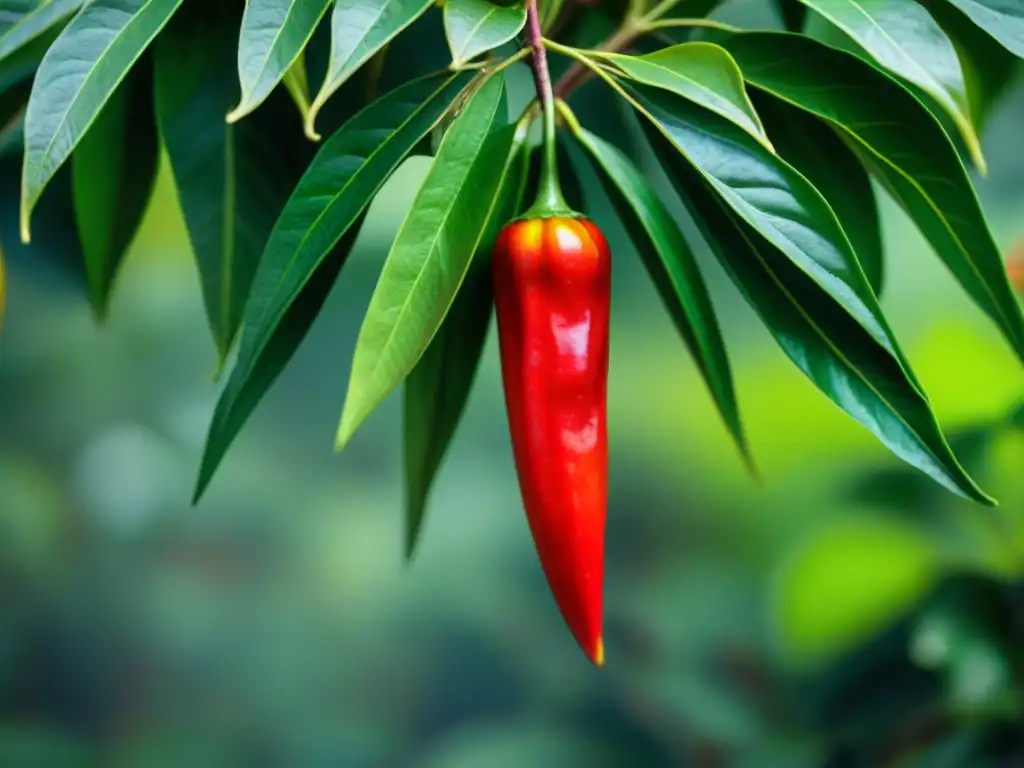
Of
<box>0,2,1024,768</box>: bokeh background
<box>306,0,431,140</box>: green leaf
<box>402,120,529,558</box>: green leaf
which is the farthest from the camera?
<box>0,2,1024,768</box>: bokeh background

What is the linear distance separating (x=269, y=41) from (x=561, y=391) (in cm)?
25

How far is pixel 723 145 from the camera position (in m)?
0.53

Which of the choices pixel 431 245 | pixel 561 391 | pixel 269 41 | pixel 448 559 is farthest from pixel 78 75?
pixel 448 559

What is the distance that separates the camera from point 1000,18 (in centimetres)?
56

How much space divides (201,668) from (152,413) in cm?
29

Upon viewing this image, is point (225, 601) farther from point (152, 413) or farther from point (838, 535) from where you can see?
point (838, 535)

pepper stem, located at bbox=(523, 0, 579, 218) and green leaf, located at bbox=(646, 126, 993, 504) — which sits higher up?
pepper stem, located at bbox=(523, 0, 579, 218)

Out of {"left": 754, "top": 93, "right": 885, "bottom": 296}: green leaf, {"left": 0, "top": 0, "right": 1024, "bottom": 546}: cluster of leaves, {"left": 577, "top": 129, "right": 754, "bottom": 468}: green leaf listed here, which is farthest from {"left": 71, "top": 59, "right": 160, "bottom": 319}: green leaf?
{"left": 754, "top": 93, "right": 885, "bottom": 296}: green leaf

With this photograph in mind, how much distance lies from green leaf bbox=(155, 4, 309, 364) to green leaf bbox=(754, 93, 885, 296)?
34 centimetres

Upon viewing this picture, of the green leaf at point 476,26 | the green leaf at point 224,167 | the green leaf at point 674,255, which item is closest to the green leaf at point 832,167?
the green leaf at point 674,255

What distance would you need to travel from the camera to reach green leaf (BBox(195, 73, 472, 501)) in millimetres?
525

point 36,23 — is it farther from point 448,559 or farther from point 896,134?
point 448,559

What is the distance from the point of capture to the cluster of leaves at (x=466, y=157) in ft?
1.60

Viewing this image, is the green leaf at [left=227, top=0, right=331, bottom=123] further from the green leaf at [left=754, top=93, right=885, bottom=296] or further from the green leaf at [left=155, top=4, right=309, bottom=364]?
the green leaf at [left=754, top=93, right=885, bottom=296]
